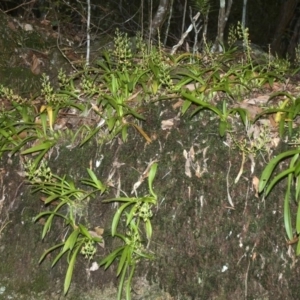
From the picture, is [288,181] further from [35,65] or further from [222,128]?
[35,65]

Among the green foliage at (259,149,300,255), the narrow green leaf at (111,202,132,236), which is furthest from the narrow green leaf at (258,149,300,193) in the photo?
the narrow green leaf at (111,202,132,236)

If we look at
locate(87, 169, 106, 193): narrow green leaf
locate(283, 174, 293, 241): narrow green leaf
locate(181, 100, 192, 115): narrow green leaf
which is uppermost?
locate(181, 100, 192, 115): narrow green leaf

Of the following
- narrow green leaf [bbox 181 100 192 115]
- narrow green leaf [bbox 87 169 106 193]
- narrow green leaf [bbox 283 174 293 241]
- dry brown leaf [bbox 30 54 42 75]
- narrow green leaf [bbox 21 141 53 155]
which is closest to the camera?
narrow green leaf [bbox 283 174 293 241]

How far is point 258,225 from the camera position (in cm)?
287

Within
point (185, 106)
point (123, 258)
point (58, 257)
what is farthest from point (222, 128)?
point (58, 257)

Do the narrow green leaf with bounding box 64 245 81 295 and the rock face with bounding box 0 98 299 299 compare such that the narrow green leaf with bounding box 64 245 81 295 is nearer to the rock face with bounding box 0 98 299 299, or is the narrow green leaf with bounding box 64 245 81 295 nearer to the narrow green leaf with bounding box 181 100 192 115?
the rock face with bounding box 0 98 299 299

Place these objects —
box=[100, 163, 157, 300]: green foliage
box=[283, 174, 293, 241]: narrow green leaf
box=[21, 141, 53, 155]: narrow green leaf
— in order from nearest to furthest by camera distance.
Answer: box=[283, 174, 293, 241]: narrow green leaf, box=[100, 163, 157, 300]: green foliage, box=[21, 141, 53, 155]: narrow green leaf

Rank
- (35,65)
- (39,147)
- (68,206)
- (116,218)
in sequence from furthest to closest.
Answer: (35,65)
(39,147)
(68,206)
(116,218)

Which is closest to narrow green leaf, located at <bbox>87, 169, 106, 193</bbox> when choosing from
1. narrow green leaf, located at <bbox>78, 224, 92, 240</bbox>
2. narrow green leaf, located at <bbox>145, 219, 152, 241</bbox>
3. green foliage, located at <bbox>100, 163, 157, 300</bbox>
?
green foliage, located at <bbox>100, 163, 157, 300</bbox>

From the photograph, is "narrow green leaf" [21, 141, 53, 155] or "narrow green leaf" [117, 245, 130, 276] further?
"narrow green leaf" [21, 141, 53, 155]

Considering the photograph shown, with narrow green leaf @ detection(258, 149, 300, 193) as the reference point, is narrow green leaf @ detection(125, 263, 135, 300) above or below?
below

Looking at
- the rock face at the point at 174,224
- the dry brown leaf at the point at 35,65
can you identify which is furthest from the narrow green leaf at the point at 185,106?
the dry brown leaf at the point at 35,65

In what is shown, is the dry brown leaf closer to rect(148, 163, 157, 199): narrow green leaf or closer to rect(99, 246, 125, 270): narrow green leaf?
rect(148, 163, 157, 199): narrow green leaf

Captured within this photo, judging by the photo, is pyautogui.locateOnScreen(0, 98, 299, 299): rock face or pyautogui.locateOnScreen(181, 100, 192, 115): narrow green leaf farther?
pyautogui.locateOnScreen(181, 100, 192, 115): narrow green leaf
